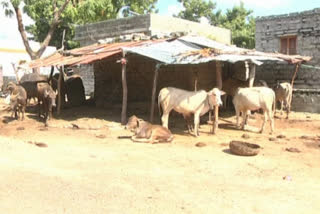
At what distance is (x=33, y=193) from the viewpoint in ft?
16.4

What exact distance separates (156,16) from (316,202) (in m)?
14.1

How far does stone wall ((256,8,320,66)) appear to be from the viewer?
14.9 metres

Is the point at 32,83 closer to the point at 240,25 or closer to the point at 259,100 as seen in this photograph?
the point at 259,100

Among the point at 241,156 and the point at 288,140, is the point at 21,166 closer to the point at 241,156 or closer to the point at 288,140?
the point at 241,156

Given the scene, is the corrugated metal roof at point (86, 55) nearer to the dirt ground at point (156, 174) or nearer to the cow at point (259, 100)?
the dirt ground at point (156, 174)

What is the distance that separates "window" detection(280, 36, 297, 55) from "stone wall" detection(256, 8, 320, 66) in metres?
0.17

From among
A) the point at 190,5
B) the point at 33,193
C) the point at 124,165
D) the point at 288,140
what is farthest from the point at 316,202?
the point at 190,5

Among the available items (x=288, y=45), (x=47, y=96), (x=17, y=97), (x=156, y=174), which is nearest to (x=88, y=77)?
(x=17, y=97)

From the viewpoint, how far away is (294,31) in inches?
612

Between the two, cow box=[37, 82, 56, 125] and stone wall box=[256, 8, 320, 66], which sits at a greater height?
stone wall box=[256, 8, 320, 66]

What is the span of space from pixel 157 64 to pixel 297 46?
25.0 ft

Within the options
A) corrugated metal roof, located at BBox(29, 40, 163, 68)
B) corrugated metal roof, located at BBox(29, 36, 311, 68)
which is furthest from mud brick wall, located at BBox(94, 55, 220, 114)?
corrugated metal roof, located at BBox(29, 36, 311, 68)

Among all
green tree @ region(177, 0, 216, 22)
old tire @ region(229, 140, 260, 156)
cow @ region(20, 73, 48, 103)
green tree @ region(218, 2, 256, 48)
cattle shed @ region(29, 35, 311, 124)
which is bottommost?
old tire @ region(229, 140, 260, 156)

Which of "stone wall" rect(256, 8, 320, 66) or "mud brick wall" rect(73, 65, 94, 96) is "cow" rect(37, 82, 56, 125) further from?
"stone wall" rect(256, 8, 320, 66)
